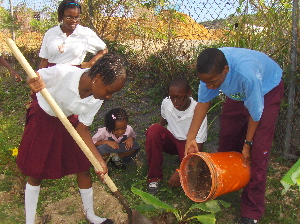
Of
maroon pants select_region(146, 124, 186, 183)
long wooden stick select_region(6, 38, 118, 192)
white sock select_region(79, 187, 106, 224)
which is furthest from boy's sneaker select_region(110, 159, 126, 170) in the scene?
long wooden stick select_region(6, 38, 118, 192)

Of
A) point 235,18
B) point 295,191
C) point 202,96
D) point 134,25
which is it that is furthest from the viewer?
point 134,25

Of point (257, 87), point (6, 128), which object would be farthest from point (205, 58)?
point (6, 128)

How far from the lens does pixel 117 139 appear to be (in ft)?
12.3

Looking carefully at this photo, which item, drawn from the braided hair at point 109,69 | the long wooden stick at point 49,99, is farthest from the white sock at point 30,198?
the braided hair at point 109,69

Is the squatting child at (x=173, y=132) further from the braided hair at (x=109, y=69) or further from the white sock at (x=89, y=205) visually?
the braided hair at (x=109, y=69)

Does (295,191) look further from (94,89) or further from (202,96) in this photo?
(94,89)

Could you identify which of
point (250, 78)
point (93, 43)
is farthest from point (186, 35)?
point (250, 78)

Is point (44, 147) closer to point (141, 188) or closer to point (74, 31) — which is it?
point (141, 188)

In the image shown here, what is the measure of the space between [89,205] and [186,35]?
2.71m

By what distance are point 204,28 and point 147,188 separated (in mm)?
2340

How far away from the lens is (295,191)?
3.25 m

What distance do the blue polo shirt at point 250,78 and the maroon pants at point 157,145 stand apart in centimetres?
90

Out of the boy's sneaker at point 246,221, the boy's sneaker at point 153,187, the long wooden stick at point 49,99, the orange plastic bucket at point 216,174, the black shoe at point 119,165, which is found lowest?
the boy's sneaker at point 246,221

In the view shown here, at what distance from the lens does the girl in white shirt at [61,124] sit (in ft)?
7.26
